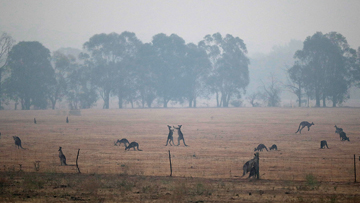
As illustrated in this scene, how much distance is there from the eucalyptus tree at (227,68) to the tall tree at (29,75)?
43589 millimetres

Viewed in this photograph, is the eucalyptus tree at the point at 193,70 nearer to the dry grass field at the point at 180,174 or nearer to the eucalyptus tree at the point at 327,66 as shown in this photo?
the eucalyptus tree at the point at 327,66

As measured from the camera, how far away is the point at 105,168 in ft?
60.0

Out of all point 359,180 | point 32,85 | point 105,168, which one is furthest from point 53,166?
point 32,85

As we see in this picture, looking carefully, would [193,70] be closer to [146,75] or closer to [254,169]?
[146,75]

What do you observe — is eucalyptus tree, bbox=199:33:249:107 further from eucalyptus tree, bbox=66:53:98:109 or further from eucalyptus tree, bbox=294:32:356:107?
eucalyptus tree, bbox=66:53:98:109

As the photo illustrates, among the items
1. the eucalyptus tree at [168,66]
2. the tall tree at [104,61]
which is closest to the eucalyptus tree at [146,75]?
the eucalyptus tree at [168,66]

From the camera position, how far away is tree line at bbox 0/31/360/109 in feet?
293

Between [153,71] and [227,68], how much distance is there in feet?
68.5

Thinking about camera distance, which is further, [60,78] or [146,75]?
[146,75]

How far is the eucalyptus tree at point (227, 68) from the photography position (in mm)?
103500

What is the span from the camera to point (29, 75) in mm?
90625

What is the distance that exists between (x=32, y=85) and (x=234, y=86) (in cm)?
5328

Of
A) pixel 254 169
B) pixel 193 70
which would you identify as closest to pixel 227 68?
pixel 193 70

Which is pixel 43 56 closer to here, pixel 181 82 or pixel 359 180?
pixel 181 82
